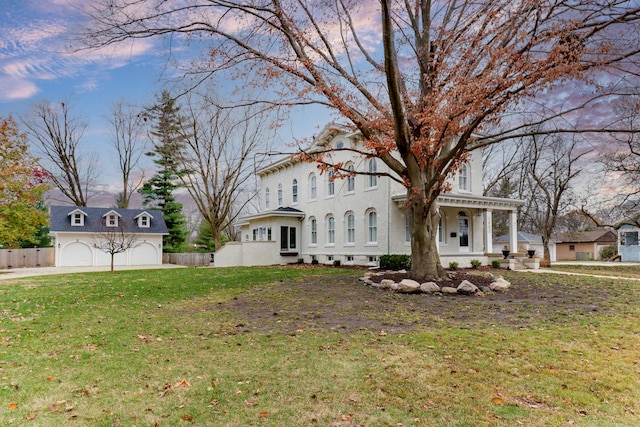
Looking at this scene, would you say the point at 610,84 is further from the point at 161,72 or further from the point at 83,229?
the point at 83,229

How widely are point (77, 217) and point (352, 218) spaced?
22100 mm

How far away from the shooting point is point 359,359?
15.8 feet

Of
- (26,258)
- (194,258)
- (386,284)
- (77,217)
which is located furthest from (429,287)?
(26,258)

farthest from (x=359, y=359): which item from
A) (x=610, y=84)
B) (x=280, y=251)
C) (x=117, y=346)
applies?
(x=280, y=251)

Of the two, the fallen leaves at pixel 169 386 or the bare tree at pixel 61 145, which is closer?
the fallen leaves at pixel 169 386

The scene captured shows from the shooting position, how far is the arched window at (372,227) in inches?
782

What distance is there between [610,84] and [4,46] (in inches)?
696

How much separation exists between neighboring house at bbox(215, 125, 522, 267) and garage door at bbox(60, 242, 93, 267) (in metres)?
11.9

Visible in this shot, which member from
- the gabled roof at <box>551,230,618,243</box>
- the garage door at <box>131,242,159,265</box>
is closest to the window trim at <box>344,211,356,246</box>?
the garage door at <box>131,242,159,265</box>

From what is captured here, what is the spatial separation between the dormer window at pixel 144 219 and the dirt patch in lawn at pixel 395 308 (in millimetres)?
23846

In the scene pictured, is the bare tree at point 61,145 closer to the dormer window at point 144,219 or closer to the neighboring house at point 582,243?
the dormer window at point 144,219

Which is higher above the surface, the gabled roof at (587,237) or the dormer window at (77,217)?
the dormer window at (77,217)

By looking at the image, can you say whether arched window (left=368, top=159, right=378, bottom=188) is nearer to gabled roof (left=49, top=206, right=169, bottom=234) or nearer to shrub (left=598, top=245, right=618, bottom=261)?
gabled roof (left=49, top=206, right=169, bottom=234)

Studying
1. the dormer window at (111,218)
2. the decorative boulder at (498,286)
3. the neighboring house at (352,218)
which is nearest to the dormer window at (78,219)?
the dormer window at (111,218)
